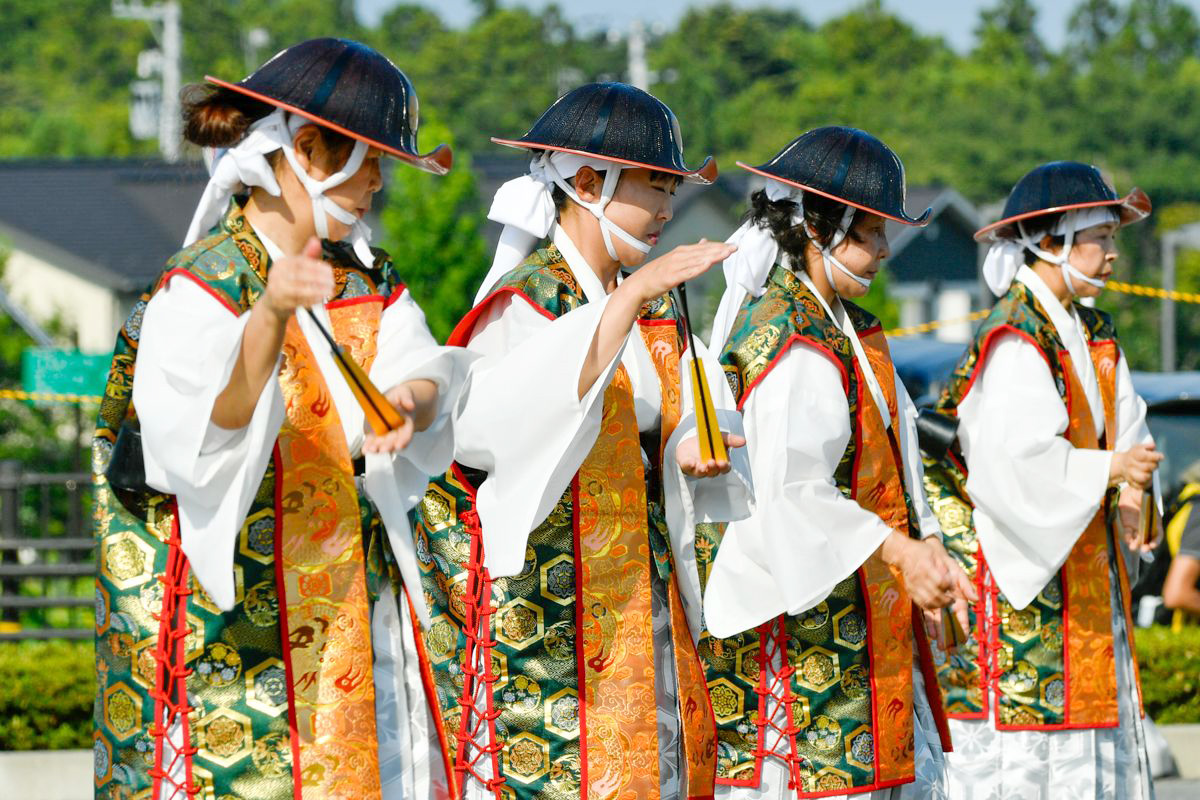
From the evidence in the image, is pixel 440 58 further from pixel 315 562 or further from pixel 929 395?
pixel 315 562

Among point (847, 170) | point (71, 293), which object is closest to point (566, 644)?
point (847, 170)

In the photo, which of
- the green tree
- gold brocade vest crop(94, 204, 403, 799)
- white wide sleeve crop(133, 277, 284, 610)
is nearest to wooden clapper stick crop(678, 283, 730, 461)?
gold brocade vest crop(94, 204, 403, 799)

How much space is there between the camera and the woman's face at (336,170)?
10.8 ft

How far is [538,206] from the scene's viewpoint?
401cm

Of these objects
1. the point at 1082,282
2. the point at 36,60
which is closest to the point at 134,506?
the point at 1082,282

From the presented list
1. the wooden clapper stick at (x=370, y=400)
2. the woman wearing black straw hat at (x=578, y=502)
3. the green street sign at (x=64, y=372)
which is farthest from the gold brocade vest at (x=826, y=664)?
the green street sign at (x=64, y=372)

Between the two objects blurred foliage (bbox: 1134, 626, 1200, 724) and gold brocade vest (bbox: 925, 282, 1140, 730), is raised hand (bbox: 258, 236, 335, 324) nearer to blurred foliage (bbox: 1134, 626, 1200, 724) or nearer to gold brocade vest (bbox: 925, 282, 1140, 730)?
gold brocade vest (bbox: 925, 282, 1140, 730)

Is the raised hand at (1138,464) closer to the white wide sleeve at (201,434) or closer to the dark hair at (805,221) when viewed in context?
the dark hair at (805,221)

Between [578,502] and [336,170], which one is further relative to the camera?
[578,502]

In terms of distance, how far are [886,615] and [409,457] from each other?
167 centimetres

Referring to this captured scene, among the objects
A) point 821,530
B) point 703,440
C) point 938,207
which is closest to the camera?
point 703,440

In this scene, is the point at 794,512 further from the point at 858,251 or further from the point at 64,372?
→ the point at 64,372

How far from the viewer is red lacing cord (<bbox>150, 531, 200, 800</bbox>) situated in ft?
10.3

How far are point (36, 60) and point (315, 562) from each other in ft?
298
